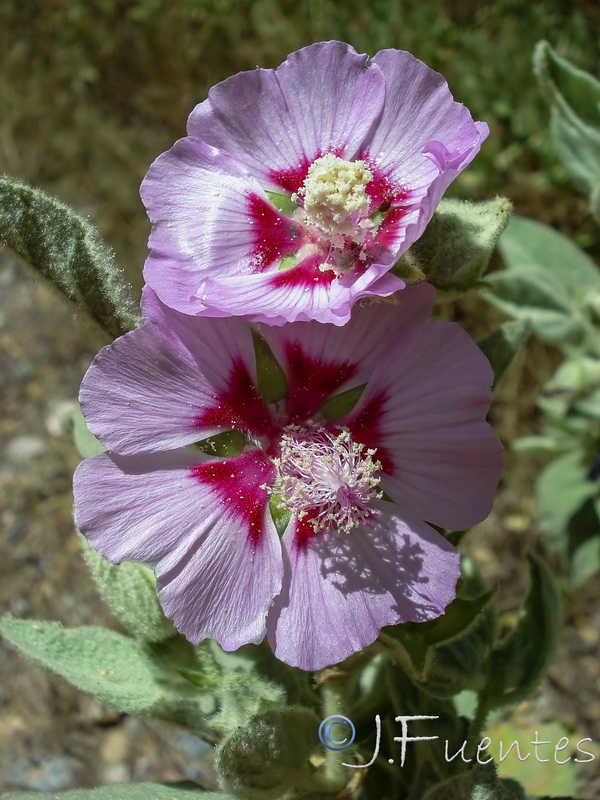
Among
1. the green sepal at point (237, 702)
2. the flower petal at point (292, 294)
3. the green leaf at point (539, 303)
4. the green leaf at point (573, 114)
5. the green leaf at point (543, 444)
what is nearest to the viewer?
the flower petal at point (292, 294)

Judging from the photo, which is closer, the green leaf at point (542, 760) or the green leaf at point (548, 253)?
the green leaf at point (542, 760)

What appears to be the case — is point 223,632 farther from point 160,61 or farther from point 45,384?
point 160,61

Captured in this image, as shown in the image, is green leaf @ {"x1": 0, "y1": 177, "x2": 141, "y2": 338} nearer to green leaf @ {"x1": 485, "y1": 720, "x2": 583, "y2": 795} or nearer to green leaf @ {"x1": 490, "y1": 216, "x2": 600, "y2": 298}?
green leaf @ {"x1": 485, "y1": 720, "x2": 583, "y2": 795}

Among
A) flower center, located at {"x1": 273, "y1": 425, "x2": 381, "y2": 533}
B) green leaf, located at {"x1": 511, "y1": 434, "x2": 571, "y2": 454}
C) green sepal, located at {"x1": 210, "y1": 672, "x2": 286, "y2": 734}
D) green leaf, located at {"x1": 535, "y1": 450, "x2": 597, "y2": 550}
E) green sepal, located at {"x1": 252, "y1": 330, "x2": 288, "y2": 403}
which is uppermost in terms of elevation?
green sepal, located at {"x1": 252, "y1": 330, "x2": 288, "y2": 403}

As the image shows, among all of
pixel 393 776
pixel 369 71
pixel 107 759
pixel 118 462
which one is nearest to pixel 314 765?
pixel 393 776

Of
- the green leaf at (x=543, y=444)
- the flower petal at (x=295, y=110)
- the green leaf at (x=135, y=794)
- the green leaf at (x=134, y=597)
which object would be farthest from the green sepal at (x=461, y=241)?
the green leaf at (x=543, y=444)

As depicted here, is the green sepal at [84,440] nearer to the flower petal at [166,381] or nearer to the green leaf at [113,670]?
the green leaf at [113,670]

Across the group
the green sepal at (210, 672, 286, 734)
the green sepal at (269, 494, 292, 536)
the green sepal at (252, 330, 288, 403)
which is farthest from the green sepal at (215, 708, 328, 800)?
the green sepal at (252, 330, 288, 403)
